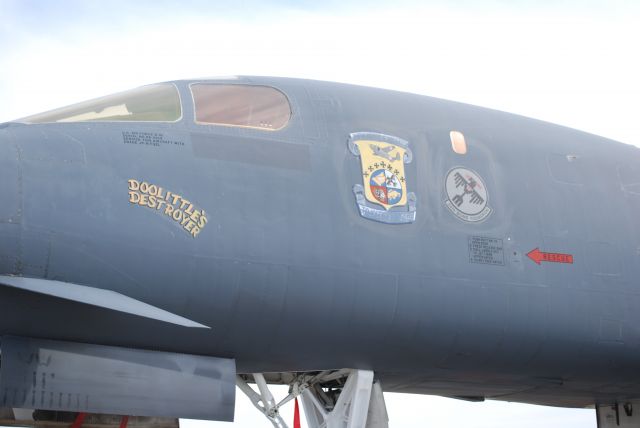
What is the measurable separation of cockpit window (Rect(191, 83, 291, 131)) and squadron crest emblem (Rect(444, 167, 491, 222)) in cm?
176

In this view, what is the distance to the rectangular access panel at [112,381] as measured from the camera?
26.1 feet

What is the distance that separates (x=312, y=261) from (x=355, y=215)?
67cm

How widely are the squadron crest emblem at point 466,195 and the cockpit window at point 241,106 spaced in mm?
1757

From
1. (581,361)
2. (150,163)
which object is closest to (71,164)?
(150,163)

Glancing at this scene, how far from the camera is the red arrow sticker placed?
10.0 m

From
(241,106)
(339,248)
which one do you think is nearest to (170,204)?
(241,106)

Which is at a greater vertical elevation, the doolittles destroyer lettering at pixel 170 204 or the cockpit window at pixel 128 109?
the cockpit window at pixel 128 109

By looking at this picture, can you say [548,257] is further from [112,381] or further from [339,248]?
[112,381]

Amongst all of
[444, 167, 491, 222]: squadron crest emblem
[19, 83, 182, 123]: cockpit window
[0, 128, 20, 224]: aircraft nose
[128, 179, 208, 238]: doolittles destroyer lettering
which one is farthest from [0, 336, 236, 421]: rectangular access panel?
[444, 167, 491, 222]: squadron crest emblem

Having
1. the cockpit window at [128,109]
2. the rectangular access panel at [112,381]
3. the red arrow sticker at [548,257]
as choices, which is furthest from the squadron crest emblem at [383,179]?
the rectangular access panel at [112,381]

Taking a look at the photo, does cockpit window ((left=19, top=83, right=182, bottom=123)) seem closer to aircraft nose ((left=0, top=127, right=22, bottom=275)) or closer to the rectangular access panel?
aircraft nose ((left=0, top=127, right=22, bottom=275))

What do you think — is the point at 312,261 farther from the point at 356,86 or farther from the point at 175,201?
the point at 356,86

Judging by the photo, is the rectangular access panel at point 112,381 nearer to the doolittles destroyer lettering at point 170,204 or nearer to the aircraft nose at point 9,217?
the aircraft nose at point 9,217

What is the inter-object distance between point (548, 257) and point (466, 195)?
1.05 meters
